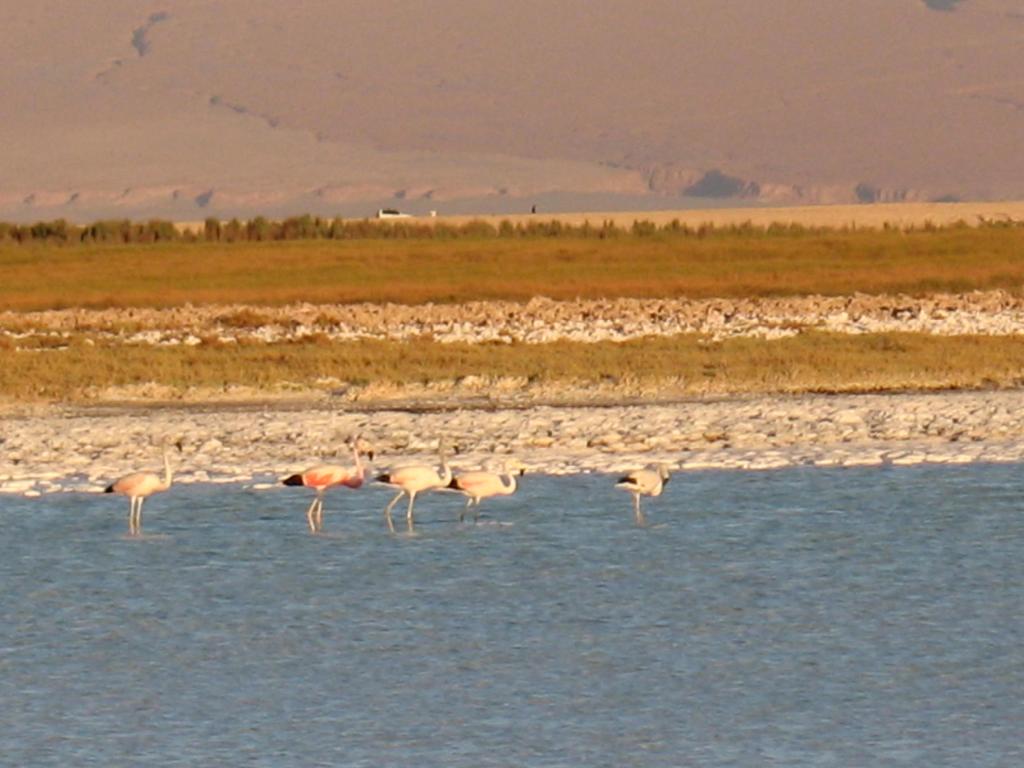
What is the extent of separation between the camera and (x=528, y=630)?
13164 mm

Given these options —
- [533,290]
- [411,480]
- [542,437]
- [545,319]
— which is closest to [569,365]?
A: [542,437]

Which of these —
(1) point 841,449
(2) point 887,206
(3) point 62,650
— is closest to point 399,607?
(3) point 62,650

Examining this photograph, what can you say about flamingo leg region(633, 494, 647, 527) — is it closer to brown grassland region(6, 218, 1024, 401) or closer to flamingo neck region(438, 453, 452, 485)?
flamingo neck region(438, 453, 452, 485)

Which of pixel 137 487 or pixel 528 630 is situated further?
pixel 137 487

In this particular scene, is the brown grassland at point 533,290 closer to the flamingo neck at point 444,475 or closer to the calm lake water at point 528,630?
the calm lake water at point 528,630

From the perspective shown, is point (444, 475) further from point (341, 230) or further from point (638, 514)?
point (341, 230)

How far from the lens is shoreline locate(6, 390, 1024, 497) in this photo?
67.1ft

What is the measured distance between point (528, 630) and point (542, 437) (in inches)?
358

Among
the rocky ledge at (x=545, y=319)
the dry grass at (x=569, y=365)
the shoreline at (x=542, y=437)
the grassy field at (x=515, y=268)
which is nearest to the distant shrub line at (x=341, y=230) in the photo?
the grassy field at (x=515, y=268)

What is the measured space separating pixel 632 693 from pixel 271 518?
674 cm

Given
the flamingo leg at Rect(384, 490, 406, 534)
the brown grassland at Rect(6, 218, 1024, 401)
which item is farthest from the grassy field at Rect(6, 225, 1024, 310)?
the flamingo leg at Rect(384, 490, 406, 534)

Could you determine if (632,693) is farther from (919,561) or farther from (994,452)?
(994,452)

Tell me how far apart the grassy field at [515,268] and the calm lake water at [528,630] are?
27636mm

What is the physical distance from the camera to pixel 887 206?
254 ft
